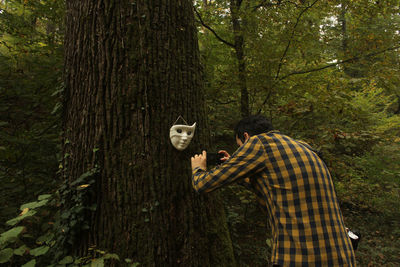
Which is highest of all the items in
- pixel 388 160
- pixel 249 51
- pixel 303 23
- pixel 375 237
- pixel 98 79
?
pixel 303 23

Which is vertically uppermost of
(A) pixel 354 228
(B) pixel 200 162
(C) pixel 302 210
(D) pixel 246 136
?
(D) pixel 246 136

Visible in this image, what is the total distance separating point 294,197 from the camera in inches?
56.5

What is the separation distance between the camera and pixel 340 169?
4.65 m

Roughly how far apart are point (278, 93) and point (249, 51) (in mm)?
1043

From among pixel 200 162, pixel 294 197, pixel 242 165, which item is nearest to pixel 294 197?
pixel 294 197

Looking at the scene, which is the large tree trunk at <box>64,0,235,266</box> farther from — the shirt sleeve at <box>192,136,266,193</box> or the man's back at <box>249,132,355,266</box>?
the man's back at <box>249,132,355,266</box>

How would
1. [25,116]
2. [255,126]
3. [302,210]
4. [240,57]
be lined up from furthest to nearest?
1. [240,57]
2. [25,116]
3. [255,126]
4. [302,210]

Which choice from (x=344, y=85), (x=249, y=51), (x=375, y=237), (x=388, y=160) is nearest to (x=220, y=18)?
(x=249, y=51)

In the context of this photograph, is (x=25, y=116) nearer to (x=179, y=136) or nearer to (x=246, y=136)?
(x=179, y=136)

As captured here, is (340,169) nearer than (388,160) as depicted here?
Yes

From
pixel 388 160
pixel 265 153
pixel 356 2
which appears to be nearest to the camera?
pixel 265 153

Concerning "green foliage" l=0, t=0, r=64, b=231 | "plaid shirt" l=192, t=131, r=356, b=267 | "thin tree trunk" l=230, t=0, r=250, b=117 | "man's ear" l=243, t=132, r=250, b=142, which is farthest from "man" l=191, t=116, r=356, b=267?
Answer: "thin tree trunk" l=230, t=0, r=250, b=117

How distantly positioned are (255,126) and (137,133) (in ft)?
3.17

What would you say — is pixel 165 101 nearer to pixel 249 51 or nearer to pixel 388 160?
pixel 249 51
